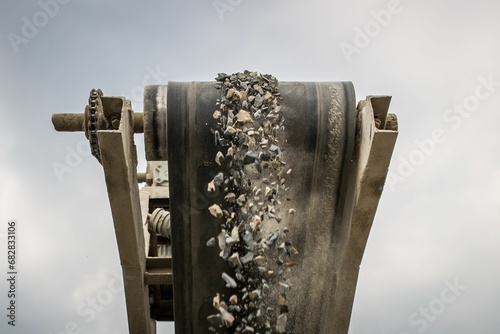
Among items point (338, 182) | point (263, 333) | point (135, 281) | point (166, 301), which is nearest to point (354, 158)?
point (338, 182)

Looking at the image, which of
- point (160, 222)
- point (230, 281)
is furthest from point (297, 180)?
point (160, 222)

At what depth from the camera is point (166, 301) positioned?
9188 millimetres

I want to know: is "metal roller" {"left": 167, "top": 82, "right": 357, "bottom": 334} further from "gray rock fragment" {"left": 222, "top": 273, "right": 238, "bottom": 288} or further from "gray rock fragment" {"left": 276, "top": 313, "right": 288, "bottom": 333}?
"gray rock fragment" {"left": 276, "top": 313, "right": 288, "bottom": 333}

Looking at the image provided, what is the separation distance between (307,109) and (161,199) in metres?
3.98

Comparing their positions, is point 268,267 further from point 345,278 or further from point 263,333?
point 345,278

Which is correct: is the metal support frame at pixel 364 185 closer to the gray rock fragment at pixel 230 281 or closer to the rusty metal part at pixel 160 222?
the gray rock fragment at pixel 230 281

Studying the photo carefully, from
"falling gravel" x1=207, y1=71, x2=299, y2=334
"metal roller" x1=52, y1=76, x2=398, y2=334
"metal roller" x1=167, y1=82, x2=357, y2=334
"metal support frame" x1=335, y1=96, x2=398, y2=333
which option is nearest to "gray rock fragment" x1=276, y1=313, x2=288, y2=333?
"falling gravel" x1=207, y1=71, x2=299, y2=334

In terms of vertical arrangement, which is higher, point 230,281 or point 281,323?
point 230,281

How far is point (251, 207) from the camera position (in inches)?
256

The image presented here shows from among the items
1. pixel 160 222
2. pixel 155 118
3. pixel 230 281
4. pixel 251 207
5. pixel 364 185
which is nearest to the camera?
pixel 230 281

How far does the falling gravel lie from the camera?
20.8 ft

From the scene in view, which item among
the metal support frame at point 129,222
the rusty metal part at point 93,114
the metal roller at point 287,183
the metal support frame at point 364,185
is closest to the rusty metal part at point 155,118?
the metal roller at point 287,183

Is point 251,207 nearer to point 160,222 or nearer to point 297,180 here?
point 297,180

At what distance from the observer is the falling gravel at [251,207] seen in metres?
6.34
